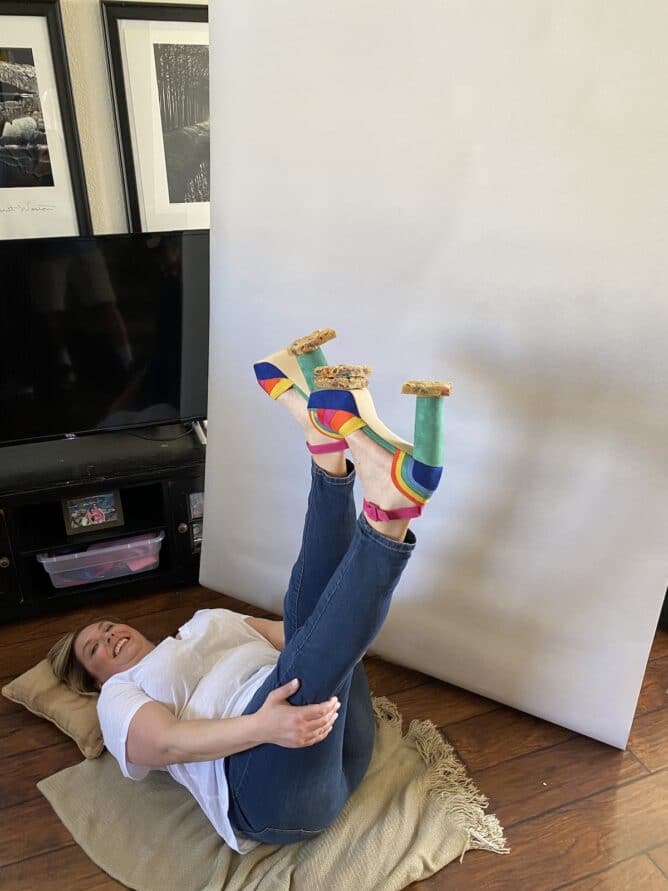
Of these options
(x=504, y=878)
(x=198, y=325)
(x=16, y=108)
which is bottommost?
(x=504, y=878)

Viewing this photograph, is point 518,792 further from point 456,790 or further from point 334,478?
point 334,478

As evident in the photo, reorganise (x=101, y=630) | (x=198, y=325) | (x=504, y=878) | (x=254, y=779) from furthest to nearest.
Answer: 1. (x=198, y=325)
2. (x=101, y=630)
3. (x=504, y=878)
4. (x=254, y=779)

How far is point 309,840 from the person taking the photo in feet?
4.67

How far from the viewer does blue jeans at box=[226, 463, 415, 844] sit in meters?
1.13

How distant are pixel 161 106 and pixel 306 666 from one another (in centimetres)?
154

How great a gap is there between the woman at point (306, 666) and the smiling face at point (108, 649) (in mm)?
166

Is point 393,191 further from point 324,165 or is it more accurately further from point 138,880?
point 138,880

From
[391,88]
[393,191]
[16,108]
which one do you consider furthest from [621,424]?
[16,108]

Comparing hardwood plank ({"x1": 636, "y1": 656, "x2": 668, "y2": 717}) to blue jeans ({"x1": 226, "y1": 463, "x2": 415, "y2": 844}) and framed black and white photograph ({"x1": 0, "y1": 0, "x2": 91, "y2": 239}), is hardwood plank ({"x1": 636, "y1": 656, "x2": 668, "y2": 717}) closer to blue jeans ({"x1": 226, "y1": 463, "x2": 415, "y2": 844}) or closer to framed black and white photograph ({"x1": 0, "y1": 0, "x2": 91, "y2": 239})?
blue jeans ({"x1": 226, "y1": 463, "x2": 415, "y2": 844})

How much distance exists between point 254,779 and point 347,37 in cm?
132

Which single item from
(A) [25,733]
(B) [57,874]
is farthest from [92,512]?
(B) [57,874]

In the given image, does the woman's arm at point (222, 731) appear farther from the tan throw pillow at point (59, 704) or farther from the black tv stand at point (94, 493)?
the black tv stand at point (94, 493)

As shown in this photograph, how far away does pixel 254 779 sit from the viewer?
1284 mm

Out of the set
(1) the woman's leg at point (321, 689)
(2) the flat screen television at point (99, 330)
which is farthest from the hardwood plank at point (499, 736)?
(2) the flat screen television at point (99, 330)
